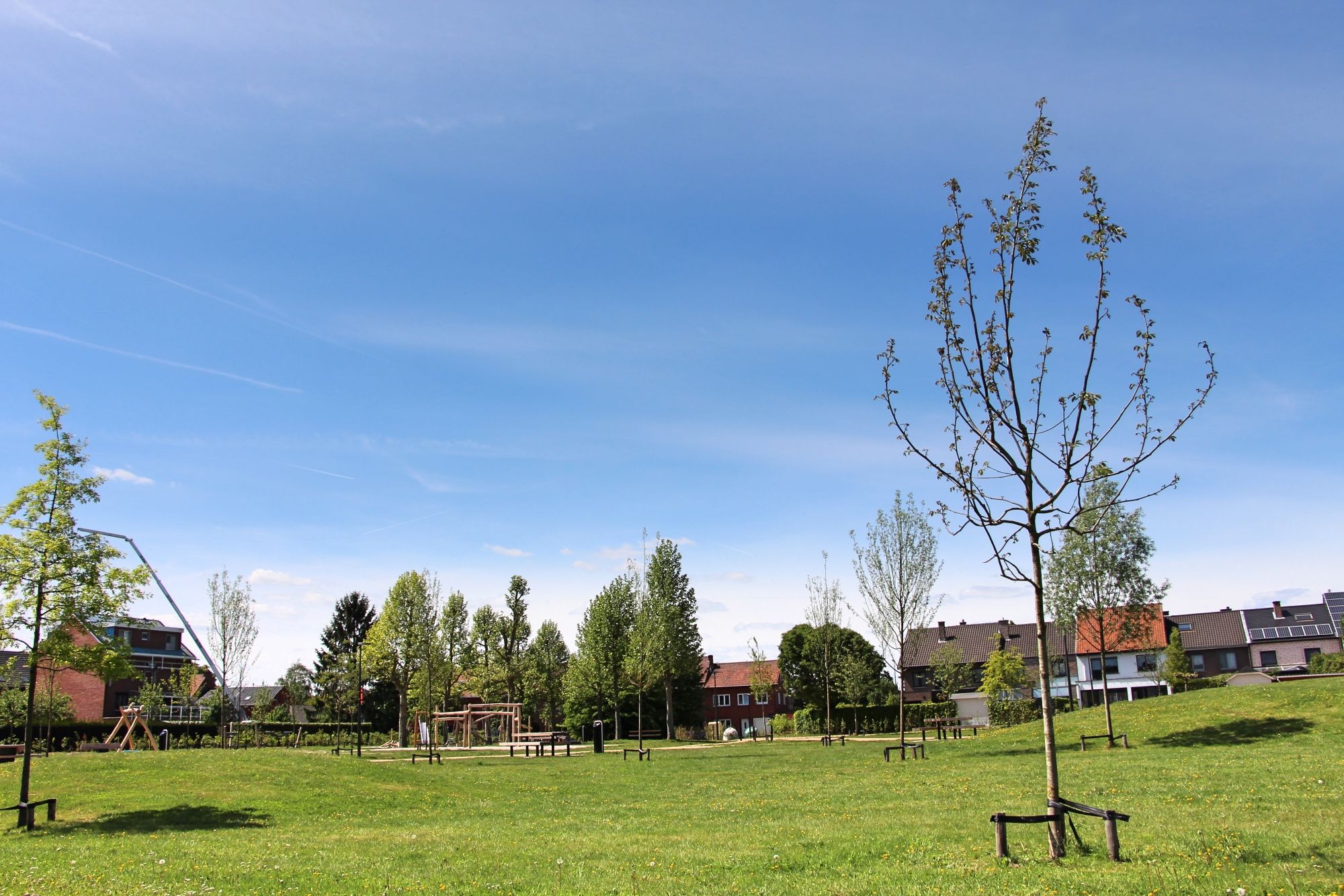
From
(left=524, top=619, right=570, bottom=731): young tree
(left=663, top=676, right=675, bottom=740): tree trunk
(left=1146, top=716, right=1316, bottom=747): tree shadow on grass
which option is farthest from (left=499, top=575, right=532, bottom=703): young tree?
(left=1146, top=716, right=1316, bottom=747): tree shadow on grass

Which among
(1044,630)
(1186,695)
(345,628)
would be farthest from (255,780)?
(345,628)

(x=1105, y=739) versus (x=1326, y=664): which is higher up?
(x=1105, y=739)

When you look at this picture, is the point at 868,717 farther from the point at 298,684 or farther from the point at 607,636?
the point at 298,684

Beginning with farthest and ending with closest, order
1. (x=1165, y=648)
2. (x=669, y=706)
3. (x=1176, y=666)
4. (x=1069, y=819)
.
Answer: (x=1165, y=648) → (x=1176, y=666) → (x=669, y=706) → (x=1069, y=819)

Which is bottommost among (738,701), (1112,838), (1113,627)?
(738,701)

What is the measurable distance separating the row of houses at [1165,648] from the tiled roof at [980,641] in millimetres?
100

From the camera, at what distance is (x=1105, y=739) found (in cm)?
3406

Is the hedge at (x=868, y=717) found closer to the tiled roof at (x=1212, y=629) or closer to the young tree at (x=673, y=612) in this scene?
the young tree at (x=673, y=612)

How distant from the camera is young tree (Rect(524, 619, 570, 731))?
79375mm

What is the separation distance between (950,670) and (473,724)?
131 feet

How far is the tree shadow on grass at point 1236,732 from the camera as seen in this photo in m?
30.2

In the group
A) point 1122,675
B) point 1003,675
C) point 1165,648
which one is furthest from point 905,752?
point 1122,675

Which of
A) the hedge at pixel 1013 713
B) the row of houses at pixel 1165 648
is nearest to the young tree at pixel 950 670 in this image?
the row of houses at pixel 1165 648

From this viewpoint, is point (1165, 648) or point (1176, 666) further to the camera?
point (1165, 648)
